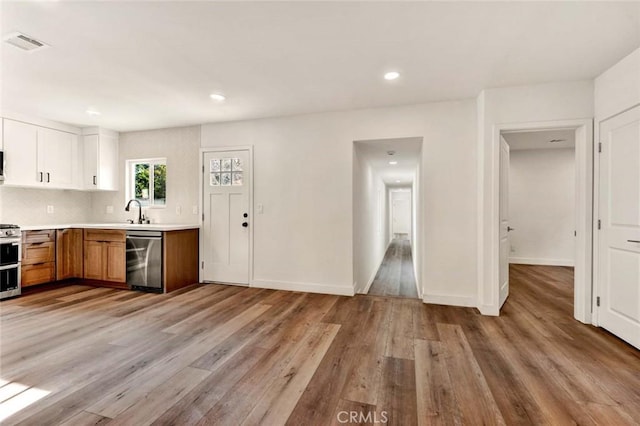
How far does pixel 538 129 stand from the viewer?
308 centimetres

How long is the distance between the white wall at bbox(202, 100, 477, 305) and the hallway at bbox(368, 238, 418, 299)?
→ 3.04ft

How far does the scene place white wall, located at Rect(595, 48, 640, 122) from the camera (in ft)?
7.88

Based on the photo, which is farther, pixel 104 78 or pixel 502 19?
pixel 104 78

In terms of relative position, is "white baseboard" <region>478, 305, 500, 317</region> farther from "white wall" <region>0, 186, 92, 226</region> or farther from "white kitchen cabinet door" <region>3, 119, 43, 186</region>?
"white wall" <region>0, 186, 92, 226</region>

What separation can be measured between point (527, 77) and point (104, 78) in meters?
4.29

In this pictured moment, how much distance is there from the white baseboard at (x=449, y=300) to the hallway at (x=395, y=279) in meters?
0.92

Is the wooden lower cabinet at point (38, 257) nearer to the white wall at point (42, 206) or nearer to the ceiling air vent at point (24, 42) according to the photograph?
the white wall at point (42, 206)

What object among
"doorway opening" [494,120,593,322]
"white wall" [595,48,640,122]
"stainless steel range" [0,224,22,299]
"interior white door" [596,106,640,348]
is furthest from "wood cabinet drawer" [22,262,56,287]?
"doorway opening" [494,120,593,322]

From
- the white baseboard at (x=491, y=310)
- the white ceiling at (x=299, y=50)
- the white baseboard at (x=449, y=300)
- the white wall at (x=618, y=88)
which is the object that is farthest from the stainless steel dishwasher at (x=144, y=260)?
the white wall at (x=618, y=88)

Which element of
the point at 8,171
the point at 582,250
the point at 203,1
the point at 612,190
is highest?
the point at 203,1

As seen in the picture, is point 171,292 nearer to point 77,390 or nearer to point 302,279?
point 302,279

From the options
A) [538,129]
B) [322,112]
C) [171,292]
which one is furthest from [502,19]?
[171,292]

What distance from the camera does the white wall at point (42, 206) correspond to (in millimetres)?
4105

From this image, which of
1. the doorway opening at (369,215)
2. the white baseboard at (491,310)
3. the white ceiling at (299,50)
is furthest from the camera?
the doorway opening at (369,215)
